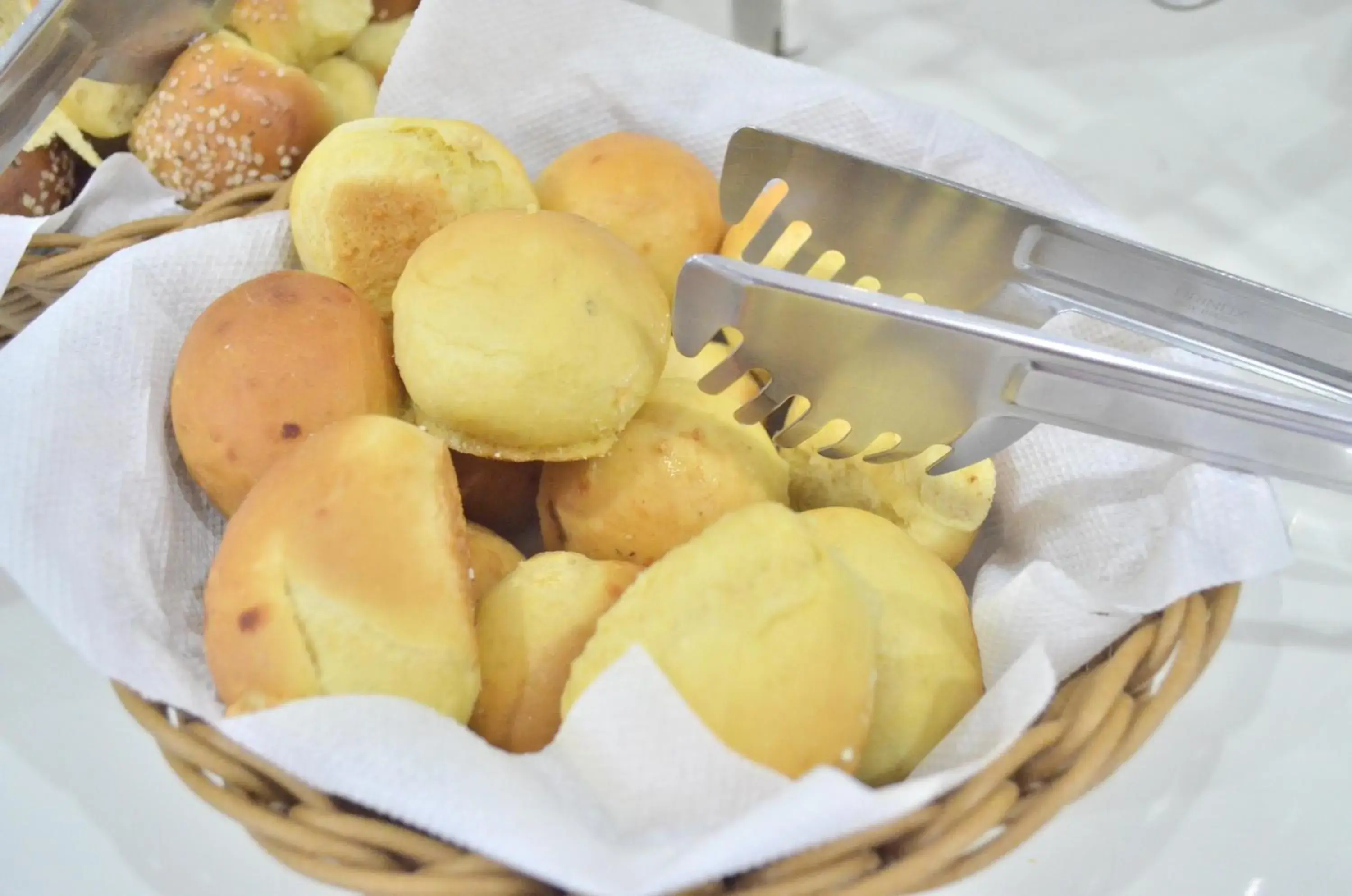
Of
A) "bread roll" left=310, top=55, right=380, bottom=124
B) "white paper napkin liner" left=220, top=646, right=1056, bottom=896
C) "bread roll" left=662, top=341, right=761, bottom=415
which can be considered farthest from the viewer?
"bread roll" left=310, top=55, right=380, bottom=124

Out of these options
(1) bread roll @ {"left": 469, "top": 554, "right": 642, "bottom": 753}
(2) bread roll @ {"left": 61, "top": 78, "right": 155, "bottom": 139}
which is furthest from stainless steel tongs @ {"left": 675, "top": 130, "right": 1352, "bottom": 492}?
(2) bread roll @ {"left": 61, "top": 78, "right": 155, "bottom": 139}

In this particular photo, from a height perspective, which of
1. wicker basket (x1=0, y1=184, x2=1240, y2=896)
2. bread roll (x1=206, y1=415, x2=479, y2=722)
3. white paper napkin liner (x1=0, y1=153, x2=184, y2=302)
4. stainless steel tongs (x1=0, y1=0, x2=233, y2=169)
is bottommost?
wicker basket (x1=0, y1=184, x2=1240, y2=896)

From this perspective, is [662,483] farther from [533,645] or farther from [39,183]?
[39,183]

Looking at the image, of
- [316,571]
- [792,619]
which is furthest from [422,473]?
[792,619]

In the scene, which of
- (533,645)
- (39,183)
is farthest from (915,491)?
(39,183)

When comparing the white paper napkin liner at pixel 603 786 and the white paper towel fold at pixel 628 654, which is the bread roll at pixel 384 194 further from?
the white paper napkin liner at pixel 603 786

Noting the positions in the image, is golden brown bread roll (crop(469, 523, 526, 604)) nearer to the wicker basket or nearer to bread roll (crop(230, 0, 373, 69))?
the wicker basket

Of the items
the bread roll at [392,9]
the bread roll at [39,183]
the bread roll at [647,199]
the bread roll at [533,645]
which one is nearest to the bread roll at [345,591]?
the bread roll at [533,645]
